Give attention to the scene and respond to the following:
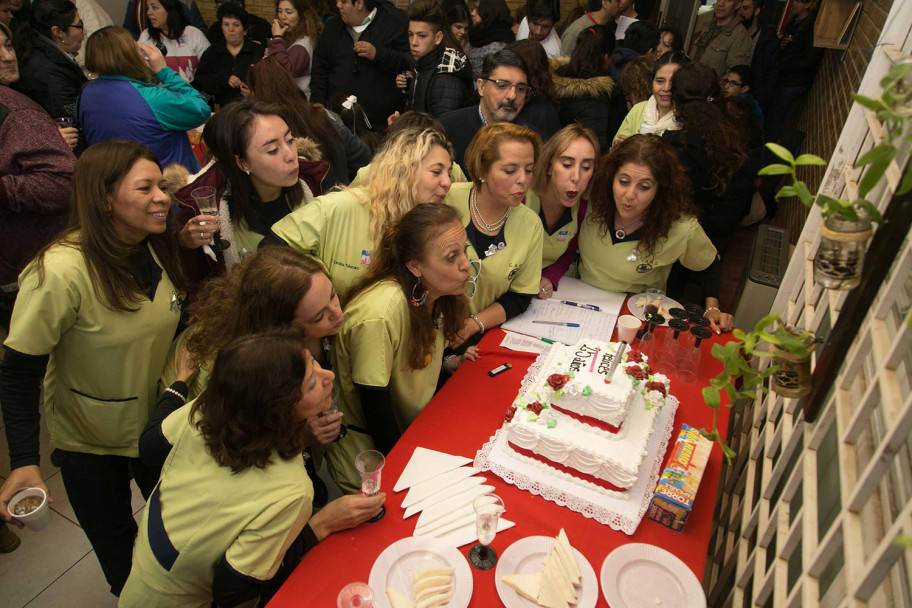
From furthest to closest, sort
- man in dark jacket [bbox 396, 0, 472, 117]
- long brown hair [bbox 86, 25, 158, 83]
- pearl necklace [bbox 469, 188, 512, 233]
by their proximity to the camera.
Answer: man in dark jacket [bbox 396, 0, 472, 117], long brown hair [bbox 86, 25, 158, 83], pearl necklace [bbox 469, 188, 512, 233]

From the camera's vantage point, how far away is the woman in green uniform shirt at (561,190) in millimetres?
2686

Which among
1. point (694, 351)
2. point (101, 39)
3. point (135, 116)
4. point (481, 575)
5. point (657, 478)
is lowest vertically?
point (481, 575)

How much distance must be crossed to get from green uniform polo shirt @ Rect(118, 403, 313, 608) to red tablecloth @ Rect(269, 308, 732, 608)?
143 mm

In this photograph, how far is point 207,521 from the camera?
150cm

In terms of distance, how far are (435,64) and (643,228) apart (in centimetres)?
213

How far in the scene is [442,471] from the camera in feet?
6.23

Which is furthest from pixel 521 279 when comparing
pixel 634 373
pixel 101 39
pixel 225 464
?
pixel 101 39

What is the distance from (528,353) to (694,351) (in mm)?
747

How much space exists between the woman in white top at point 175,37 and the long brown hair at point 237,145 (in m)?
3.65

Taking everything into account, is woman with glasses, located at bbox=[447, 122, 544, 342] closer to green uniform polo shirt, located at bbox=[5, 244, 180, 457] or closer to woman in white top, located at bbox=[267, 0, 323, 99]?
green uniform polo shirt, located at bbox=[5, 244, 180, 457]

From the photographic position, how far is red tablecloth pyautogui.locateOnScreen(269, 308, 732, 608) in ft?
5.09

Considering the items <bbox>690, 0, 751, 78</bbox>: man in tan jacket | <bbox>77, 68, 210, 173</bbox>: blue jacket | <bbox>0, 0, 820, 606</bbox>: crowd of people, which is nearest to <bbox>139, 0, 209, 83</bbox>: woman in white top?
<bbox>0, 0, 820, 606</bbox>: crowd of people

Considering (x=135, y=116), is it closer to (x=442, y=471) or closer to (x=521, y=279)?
(x=521, y=279)

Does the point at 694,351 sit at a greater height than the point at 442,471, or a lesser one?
greater
